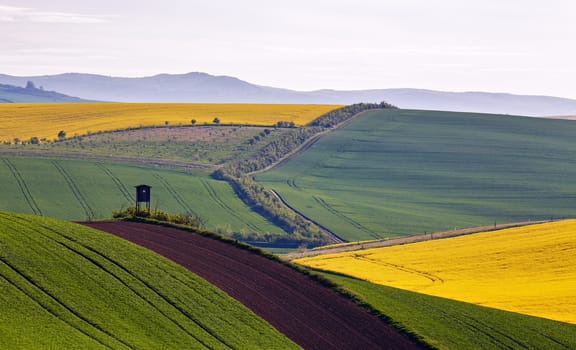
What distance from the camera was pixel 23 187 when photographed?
8662 centimetres

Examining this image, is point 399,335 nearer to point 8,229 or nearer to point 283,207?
point 8,229

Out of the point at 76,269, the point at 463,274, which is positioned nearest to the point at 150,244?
the point at 76,269

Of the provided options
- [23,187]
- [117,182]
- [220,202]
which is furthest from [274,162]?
[23,187]

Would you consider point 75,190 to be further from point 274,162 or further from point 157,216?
point 157,216

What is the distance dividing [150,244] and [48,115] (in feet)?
341

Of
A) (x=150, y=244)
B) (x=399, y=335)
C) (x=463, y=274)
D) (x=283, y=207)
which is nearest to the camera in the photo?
(x=399, y=335)

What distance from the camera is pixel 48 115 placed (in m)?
144

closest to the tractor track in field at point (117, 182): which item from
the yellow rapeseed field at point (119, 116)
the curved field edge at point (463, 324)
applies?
the yellow rapeseed field at point (119, 116)

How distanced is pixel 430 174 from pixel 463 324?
7075 cm

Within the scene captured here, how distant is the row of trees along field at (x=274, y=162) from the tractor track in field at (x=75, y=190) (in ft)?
52.4

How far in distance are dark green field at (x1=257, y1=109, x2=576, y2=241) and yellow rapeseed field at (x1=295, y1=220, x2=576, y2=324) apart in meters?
13.4

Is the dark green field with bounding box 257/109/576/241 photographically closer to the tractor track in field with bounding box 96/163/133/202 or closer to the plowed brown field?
the tractor track in field with bounding box 96/163/133/202

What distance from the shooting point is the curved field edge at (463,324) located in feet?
131

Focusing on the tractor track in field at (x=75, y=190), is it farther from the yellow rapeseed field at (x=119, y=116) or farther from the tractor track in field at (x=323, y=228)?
the yellow rapeseed field at (x=119, y=116)
